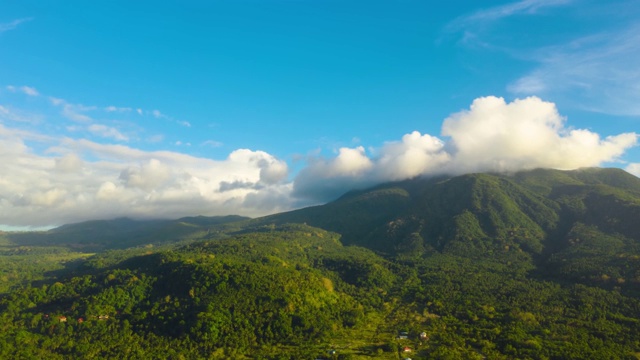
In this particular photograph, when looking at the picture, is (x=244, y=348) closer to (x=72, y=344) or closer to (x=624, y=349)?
(x=72, y=344)

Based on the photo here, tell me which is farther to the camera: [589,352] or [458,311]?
[458,311]

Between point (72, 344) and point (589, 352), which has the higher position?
point (72, 344)

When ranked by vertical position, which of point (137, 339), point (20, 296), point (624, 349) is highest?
point (20, 296)

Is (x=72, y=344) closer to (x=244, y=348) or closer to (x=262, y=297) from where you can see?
(x=244, y=348)

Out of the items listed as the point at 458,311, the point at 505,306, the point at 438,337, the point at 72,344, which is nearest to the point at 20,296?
the point at 72,344

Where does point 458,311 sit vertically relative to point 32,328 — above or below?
below

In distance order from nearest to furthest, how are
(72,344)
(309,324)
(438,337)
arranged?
(72,344) < (438,337) < (309,324)

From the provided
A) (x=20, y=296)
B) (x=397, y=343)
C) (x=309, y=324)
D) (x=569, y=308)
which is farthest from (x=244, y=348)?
(x=569, y=308)

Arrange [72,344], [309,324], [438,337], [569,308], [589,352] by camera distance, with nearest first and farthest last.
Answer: [589,352] < [72,344] < [438,337] < [309,324] < [569,308]

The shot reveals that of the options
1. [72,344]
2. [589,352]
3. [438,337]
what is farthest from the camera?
[438,337]
